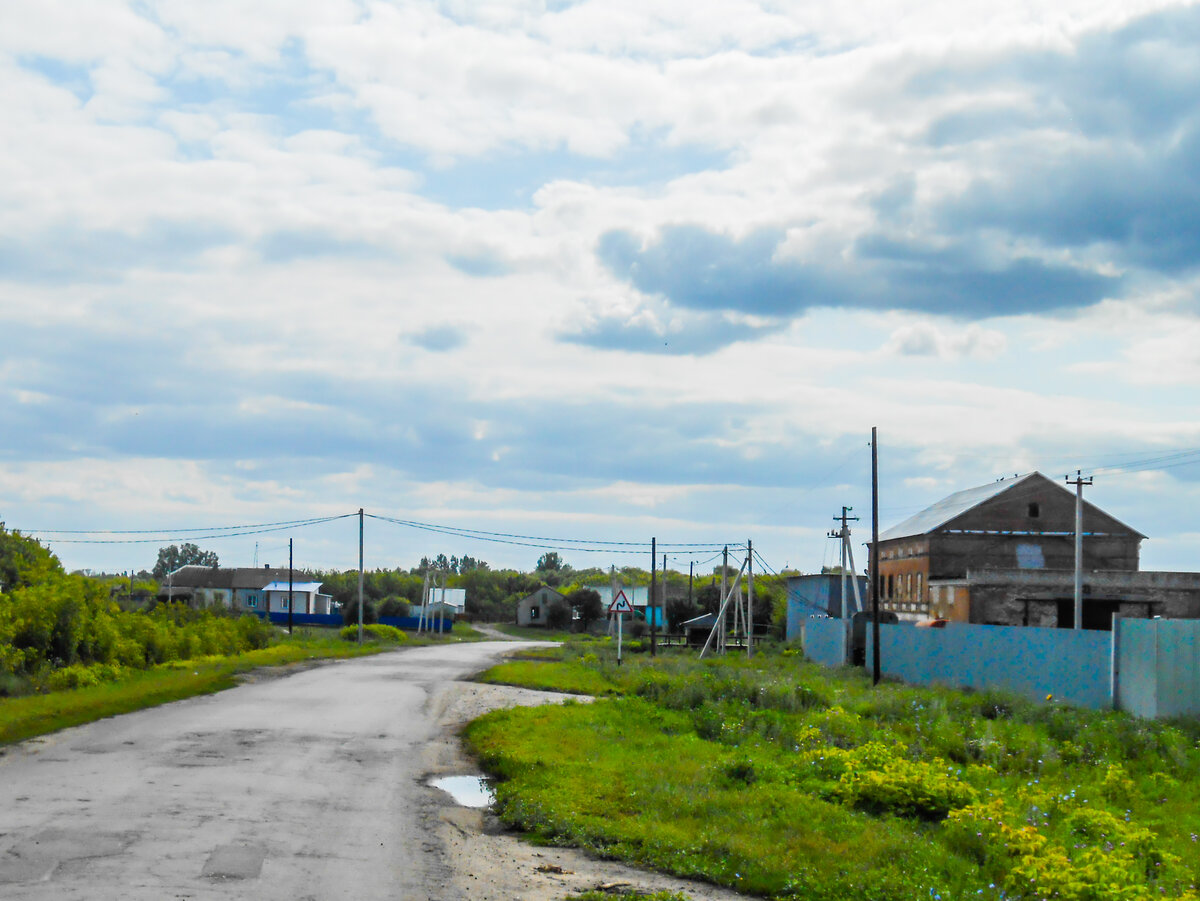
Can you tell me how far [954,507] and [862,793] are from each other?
5595 cm

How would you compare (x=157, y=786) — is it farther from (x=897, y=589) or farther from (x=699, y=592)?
(x=699, y=592)

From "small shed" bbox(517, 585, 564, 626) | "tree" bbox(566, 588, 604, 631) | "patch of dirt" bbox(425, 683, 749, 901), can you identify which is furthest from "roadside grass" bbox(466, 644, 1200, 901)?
"small shed" bbox(517, 585, 564, 626)

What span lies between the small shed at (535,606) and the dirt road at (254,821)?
104433 millimetres

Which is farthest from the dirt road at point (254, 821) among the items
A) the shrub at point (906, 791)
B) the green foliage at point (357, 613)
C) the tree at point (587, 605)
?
the tree at point (587, 605)

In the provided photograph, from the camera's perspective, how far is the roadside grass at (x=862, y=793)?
30.9 feet

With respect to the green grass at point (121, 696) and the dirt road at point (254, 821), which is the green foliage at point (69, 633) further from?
the dirt road at point (254, 821)

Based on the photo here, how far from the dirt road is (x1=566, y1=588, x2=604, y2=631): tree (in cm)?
9417

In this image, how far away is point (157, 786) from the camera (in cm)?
1192

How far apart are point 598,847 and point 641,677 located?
1832 centimetres

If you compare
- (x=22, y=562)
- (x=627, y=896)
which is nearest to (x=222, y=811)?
(x=627, y=896)

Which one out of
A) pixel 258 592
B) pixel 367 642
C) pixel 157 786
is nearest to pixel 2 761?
pixel 157 786

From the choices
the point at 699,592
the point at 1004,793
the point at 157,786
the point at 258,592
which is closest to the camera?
the point at 157,786

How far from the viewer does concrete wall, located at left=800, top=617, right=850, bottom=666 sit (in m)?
44.0

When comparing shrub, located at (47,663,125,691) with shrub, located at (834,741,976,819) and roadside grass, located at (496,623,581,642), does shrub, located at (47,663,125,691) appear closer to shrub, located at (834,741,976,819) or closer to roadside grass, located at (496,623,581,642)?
shrub, located at (834,741,976,819)
